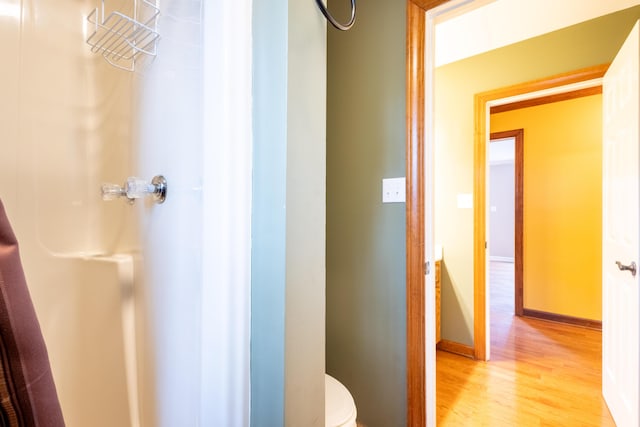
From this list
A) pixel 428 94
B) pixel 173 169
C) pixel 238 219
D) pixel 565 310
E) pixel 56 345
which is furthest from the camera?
pixel 565 310

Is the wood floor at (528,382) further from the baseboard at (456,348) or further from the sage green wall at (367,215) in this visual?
the sage green wall at (367,215)

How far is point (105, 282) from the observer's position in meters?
0.88

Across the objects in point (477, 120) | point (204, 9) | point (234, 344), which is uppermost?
point (477, 120)

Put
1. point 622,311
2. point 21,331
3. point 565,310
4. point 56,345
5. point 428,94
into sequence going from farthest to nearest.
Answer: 1. point 565,310
2. point 622,311
3. point 428,94
4. point 56,345
5. point 21,331

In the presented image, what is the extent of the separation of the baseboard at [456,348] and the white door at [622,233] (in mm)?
766

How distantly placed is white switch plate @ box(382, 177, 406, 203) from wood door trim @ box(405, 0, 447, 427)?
4 cm

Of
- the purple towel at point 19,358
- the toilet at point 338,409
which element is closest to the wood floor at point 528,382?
the toilet at point 338,409

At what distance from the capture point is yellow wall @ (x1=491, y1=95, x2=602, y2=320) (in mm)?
2875

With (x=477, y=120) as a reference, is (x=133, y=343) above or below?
below

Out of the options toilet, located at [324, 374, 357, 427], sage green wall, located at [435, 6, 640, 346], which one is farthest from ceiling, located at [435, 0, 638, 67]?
toilet, located at [324, 374, 357, 427]

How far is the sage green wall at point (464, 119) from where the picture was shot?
2.12 meters

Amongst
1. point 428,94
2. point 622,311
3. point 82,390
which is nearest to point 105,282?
point 82,390

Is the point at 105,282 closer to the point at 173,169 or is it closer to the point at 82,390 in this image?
the point at 82,390

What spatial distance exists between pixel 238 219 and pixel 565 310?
3729mm
